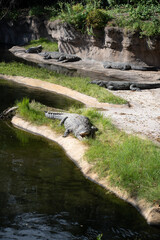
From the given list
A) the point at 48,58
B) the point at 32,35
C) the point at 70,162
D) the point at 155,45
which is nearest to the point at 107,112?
the point at 70,162

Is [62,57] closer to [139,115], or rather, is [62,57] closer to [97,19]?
[97,19]

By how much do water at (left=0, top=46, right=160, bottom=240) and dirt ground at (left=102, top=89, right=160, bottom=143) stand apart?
7.28 ft

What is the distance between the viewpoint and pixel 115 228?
4.72m

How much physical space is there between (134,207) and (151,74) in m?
13.1

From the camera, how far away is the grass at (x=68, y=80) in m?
12.0

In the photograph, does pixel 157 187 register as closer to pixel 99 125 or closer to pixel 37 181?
pixel 37 181

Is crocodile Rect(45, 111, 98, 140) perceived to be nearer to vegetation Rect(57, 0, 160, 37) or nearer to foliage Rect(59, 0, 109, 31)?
vegetation Rect(57, 0, 160, 37)

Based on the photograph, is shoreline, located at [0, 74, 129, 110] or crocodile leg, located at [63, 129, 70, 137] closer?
crocodile leg, located at [63, 129, 70, 137]

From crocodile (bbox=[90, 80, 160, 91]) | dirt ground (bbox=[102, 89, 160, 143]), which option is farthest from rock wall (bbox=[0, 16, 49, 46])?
dirt ground (bbox=[102, 89, 160, 143])

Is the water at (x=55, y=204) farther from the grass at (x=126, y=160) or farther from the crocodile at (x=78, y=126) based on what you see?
the crocodile at (x=78, y=126)

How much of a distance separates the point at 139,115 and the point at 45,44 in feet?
59.1

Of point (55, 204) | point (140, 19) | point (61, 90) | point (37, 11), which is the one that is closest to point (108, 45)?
point (140, 19)

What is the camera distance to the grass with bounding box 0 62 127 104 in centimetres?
1196

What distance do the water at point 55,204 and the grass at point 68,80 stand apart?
4.80 m
